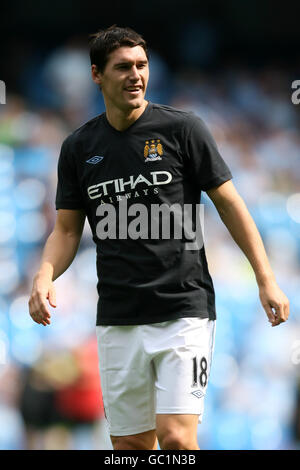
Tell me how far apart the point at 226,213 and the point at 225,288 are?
3389mm

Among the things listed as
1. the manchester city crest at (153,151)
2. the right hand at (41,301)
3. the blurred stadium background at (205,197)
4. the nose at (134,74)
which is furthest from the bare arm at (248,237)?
the blurred stadium background at (205,197)

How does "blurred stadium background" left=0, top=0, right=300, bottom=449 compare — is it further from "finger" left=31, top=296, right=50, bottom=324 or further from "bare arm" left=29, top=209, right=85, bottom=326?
"finger" left=31, top=296, right=50, bottom=324

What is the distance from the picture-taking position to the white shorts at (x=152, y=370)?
304cm

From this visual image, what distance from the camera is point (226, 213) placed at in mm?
3158

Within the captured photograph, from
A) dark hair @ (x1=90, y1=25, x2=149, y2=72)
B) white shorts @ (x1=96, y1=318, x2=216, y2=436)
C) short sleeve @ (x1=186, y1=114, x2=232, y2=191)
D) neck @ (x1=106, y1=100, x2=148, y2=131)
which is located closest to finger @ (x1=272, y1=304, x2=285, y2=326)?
white shorts @ (x1=96, y1=318, x2=216, y2=436)

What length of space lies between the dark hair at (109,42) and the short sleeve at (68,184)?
14.9 inches

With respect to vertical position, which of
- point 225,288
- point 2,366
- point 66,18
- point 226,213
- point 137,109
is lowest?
point 2,366

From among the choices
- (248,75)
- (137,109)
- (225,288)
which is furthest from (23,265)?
(137,109)

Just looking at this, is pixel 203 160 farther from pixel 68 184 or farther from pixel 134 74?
pixel 68 184

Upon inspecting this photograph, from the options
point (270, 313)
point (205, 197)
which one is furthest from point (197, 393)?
point (205, 197)

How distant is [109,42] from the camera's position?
10.5 ft

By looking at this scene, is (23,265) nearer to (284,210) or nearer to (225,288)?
(225,288)

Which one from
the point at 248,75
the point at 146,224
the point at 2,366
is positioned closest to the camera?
the point at 146,224

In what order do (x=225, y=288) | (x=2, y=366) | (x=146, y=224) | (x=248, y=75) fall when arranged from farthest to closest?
1. (x=248, y=75)
2. (x=225, y=288)
3. (x=2, y=366)
4. (x=146, y=224)
